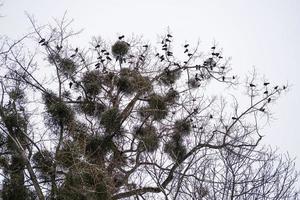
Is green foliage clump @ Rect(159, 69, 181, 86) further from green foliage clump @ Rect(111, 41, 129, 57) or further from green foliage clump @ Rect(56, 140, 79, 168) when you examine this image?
green foliage clump @ Rect(56, 140, 79, 168)

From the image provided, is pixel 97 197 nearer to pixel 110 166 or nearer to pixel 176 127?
pixel 110 166

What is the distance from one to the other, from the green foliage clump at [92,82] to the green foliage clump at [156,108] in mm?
951

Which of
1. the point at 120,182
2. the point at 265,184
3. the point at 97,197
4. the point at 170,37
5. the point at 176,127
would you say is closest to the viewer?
the point at 97,197

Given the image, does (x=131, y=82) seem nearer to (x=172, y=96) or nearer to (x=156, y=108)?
(x=156, y=108)

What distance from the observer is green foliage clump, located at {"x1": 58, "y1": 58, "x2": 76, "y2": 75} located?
30.0ft

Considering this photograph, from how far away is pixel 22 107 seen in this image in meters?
8.59

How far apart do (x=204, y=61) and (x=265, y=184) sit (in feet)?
10.3

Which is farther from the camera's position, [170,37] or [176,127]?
[170,37]

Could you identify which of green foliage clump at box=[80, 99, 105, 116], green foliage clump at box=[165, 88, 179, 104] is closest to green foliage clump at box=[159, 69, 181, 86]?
green foliage clump at box=[165, 88, 179, 104]

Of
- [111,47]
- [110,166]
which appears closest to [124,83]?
[111,47]

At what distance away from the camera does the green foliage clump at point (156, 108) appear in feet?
29.2

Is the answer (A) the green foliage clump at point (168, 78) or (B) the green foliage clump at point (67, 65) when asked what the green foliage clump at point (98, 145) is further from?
(A) the green foliage clump at point (168, 78)

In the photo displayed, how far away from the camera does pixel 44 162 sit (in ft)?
26.6

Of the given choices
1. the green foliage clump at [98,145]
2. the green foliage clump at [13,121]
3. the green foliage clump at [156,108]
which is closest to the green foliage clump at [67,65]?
the green foliage clump at [13,121]
